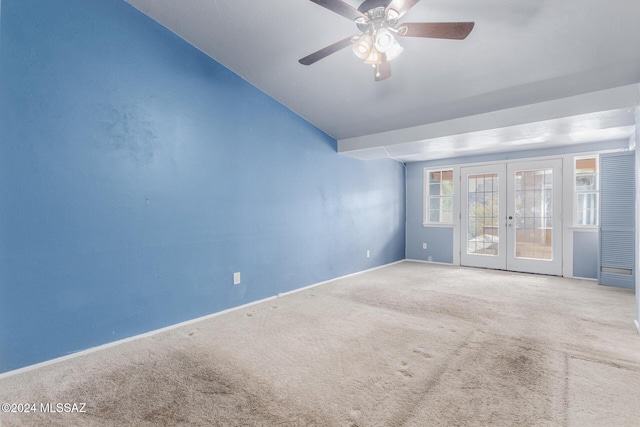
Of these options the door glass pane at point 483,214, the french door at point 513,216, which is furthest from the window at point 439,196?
the door glass pane at point 483,214

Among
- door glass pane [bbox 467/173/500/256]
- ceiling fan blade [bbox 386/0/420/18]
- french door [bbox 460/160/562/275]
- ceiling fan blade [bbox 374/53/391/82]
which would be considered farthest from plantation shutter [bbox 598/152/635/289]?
ceiling fan blade [bbox 386/0/420/18]

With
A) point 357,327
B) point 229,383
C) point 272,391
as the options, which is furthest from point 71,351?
point 357,327

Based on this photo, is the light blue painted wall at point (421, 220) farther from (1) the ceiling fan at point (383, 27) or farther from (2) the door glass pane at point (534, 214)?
(1) the ceiling fan at point (383, 27)

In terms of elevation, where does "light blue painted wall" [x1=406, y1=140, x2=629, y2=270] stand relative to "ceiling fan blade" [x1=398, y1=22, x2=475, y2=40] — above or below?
below

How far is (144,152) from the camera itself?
2.61 m

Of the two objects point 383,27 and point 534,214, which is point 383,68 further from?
point 534,214

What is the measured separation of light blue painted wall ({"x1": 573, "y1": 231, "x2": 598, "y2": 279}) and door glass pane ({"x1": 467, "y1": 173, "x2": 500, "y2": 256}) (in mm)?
1121

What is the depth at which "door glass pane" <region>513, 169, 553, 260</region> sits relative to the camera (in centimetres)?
509

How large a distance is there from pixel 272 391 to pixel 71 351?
1620 millimetres

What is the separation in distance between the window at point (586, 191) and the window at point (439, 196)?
1.97 metres

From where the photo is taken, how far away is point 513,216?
5375mm

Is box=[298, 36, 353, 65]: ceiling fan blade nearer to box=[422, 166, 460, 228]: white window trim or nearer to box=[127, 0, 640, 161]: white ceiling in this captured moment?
box=[127, 0, 640, 161]: white ceiling

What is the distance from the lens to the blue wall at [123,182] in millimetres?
2031

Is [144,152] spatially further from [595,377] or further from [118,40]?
[595,377]
